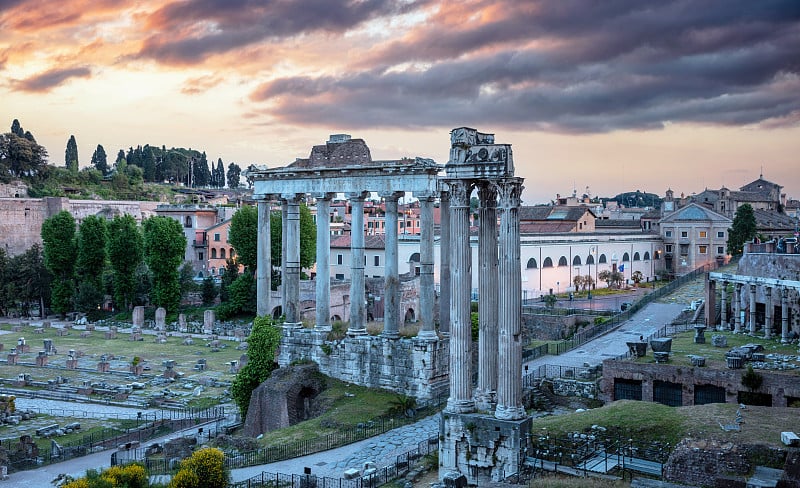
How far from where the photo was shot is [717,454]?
18000mm

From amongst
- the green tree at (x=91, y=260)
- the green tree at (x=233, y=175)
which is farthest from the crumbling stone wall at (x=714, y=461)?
the green tree at (x=233, y=175)

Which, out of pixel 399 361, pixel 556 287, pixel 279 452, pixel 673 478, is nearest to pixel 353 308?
pixel 399 361

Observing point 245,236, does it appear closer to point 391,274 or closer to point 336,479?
point 391,274

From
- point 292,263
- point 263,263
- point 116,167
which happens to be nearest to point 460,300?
point 292,263

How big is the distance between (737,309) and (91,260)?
200 ft

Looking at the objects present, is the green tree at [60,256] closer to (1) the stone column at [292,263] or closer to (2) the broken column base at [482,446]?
(1) the stone column at [292,263]

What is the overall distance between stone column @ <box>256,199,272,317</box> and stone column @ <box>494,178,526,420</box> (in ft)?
55.1

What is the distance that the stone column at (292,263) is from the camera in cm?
3266

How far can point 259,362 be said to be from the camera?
32906 mm

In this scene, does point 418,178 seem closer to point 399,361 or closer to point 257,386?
point 399,361

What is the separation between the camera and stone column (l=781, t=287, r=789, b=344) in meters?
36.7

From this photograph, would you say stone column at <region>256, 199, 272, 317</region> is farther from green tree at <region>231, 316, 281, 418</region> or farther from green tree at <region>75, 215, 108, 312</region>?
green tree at <region>75, 215, 108, 312</region>

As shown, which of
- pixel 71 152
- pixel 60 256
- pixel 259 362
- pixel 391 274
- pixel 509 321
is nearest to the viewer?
pixel 509 321

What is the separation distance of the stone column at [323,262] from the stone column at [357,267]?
125cm
